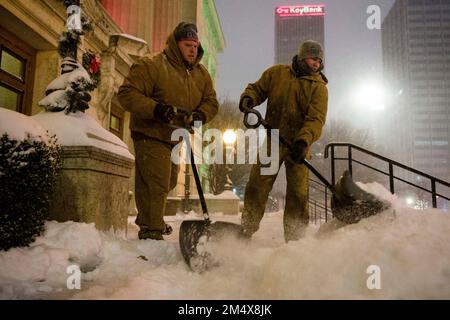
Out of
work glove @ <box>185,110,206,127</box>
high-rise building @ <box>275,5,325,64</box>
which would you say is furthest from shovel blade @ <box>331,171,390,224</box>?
high-rise building @ <box>275,5,325,64</box>

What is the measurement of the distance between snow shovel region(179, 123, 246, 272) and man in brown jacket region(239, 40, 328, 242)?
868 mm

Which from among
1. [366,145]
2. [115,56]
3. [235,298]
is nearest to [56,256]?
[235,298]

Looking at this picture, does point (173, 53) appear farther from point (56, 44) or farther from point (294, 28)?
point (294, 28)

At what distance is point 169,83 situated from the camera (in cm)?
351

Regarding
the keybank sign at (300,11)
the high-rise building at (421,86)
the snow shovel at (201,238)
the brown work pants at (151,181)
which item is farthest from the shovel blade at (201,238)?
the keybank sign at (300,11)

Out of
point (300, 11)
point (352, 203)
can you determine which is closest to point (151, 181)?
point (352, 203)

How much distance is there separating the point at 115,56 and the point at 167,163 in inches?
269

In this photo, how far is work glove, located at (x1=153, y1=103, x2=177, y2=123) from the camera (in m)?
3.06

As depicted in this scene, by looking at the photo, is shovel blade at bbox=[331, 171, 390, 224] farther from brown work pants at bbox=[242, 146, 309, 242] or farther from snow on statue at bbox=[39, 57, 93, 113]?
snow on statue at bbox=[39, 57, 93, 113]

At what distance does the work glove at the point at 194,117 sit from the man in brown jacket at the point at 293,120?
0.44 m

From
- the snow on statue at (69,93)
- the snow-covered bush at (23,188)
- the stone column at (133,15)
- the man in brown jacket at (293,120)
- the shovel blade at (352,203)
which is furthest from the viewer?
the stone column at (133,15)

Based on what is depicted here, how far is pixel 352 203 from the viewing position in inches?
106

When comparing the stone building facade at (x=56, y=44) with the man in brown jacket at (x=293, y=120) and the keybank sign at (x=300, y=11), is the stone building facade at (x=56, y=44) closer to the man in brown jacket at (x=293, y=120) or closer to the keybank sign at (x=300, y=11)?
the man in brown jacket at (x=293, y=120)

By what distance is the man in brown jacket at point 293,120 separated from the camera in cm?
357
